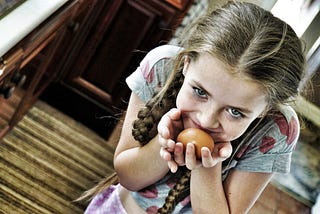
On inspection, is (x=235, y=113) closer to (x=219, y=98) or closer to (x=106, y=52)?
(x=219, y=98)

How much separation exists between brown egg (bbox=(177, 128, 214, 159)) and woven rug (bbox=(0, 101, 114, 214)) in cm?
114

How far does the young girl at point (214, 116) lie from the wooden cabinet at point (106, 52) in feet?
3.40

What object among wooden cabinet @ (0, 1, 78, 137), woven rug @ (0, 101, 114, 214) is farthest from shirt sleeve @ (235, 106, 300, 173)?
woven rug @ (0, 101, 114, 214)

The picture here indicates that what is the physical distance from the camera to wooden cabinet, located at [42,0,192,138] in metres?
2.24

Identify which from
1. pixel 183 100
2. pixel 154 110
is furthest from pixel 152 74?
pixel 183 100

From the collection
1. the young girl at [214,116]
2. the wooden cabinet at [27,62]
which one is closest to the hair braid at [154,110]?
the young girl at [214,116]

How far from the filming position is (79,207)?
81.7 inches

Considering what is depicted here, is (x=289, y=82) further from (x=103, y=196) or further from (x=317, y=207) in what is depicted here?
(x=317, y=207)

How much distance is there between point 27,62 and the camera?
1.56 meters

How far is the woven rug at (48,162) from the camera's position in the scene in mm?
1948

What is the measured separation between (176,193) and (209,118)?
263mm

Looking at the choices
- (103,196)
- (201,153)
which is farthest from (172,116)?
(103,196)

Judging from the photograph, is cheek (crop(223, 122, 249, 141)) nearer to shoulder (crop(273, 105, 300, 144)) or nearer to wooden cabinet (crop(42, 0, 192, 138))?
shoulder (crop(273, 105, 300, 144))

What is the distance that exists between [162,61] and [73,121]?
1.54 meters
